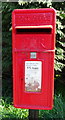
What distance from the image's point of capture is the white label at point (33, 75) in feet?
8.08

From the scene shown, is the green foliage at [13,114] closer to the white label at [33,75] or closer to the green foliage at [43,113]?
the green foliage at [43,113]

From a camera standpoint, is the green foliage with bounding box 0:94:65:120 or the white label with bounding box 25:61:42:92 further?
the green foliage with bounding box 0:94:65:120

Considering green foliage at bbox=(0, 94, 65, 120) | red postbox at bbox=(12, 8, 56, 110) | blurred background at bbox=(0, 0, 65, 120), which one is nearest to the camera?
red postbox at bbox=(12, 8, 56, 110)

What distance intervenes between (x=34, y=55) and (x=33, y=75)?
27cm

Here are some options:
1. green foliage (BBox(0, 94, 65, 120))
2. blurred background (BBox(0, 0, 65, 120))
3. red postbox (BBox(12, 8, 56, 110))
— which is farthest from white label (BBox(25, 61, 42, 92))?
blurred background (BBox(0, 0, 65, 120))

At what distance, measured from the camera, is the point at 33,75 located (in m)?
2.50

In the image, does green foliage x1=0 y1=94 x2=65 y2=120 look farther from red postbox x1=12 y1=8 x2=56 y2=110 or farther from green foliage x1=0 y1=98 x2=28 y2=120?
red postbox x1=12 y1=8 x2=56 y2=110

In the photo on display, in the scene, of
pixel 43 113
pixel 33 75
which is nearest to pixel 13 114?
pixel 43 113

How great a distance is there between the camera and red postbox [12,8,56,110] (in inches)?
94.7

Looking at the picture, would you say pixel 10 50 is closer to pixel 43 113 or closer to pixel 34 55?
pixel 43 113

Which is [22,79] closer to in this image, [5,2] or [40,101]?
[40,101]

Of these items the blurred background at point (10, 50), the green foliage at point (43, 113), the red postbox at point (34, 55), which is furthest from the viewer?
the blurred background at point (10, 50)

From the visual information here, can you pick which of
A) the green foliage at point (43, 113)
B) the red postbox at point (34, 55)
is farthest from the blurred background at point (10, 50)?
the red postbox at point (34, 55)

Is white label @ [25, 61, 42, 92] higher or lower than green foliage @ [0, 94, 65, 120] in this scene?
higher
